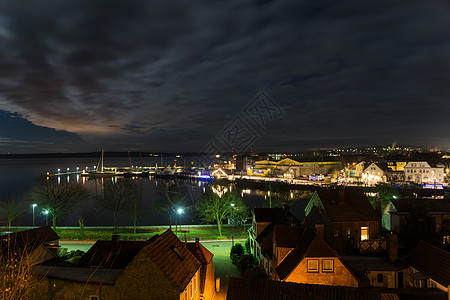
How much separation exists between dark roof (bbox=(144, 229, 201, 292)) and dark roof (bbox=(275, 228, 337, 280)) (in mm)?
4692

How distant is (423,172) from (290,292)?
9151 cm

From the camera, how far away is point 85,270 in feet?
44.0

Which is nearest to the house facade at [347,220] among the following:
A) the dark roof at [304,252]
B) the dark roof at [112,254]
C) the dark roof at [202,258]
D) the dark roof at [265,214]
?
the dark roof at [265,214]

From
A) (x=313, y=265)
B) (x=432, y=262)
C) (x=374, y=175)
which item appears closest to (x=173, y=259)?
(x=313, y=265)

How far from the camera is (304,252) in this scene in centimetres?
1491

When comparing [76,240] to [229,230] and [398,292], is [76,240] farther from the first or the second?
[398,292]

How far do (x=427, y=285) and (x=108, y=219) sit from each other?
46.2 metres

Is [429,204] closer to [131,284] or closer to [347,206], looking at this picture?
[347,206]

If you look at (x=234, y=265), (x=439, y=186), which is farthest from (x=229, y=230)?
(x=439, y=186)

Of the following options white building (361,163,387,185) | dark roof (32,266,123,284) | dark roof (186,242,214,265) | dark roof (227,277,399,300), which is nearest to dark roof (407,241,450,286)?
dark roof (227,277,399,300)

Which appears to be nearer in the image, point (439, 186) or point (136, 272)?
point (136, 272)

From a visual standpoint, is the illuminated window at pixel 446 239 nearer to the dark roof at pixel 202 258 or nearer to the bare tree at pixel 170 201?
the dark roof at pixel 202 258

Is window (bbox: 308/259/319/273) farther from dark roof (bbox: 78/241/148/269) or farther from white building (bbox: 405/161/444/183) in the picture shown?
white building (bbox: 405/161/444/183)

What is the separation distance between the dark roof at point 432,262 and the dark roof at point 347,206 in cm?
683
